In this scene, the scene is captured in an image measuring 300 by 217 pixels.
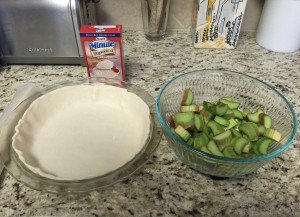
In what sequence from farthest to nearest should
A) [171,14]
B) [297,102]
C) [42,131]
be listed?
[171,14] < [297,102] < [42,131]

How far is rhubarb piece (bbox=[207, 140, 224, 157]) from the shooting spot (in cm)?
44

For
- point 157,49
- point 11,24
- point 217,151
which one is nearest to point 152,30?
point 157,49

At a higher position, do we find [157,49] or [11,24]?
[11,24]

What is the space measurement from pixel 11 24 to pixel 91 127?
1.22 feet

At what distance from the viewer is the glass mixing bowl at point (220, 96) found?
429 mm

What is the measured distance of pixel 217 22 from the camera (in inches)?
30.6

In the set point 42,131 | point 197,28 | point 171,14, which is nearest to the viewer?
point 42,131

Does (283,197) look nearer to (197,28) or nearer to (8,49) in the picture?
(197,28)

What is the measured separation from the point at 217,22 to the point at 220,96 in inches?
10.5

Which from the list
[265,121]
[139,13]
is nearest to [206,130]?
[265,121]

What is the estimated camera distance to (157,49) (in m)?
0.87

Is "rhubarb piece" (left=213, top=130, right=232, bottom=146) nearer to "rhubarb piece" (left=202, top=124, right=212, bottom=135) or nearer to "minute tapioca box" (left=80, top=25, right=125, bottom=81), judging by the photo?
"rhubarb piece" (left=202, top=124, right=212, bottom=135)

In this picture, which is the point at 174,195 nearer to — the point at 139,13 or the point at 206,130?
the point at 206,130

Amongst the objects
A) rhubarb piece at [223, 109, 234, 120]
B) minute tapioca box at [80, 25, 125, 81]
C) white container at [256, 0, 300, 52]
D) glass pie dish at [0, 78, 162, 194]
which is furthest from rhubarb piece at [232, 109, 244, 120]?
white container at [256, 0, 300, 52]
